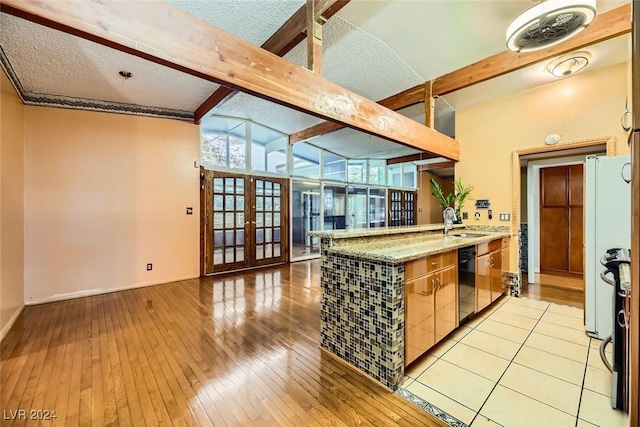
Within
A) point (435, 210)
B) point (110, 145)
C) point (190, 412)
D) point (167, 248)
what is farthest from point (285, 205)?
point (435, 210)

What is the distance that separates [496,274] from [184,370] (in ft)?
11.9

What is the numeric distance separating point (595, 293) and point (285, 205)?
5.05m

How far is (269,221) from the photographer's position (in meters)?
5.89

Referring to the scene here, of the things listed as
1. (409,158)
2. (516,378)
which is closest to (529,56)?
(516,378)

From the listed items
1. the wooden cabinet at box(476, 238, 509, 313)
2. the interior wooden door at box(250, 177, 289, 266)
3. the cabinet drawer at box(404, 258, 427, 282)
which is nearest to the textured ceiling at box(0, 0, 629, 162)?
the interior wooden door at box(250, 177, 289, 266)

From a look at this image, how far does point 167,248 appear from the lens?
14.8ft

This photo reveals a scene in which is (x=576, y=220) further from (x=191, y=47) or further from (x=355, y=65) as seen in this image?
(x=191, y=47)

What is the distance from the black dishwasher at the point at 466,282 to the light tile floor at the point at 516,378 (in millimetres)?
195

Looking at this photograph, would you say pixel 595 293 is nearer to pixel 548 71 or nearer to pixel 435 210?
pixel 548 71

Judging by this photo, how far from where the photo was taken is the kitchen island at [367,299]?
1865mm

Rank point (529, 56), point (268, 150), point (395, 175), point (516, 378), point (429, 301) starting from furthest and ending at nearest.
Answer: point (395, 175)
point (268, 150)
point (529, 56)
point (429, 301)
point (516, 378)

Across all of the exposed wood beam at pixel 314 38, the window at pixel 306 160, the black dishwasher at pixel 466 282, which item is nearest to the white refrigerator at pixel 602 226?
the black dishwasher at pixel 466 282

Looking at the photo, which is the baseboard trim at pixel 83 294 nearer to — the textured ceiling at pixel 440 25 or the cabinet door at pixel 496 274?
the textured ceiling at pixel 440 25

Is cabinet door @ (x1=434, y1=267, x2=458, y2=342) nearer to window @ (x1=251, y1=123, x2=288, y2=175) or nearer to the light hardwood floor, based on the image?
the light hardwood floor
